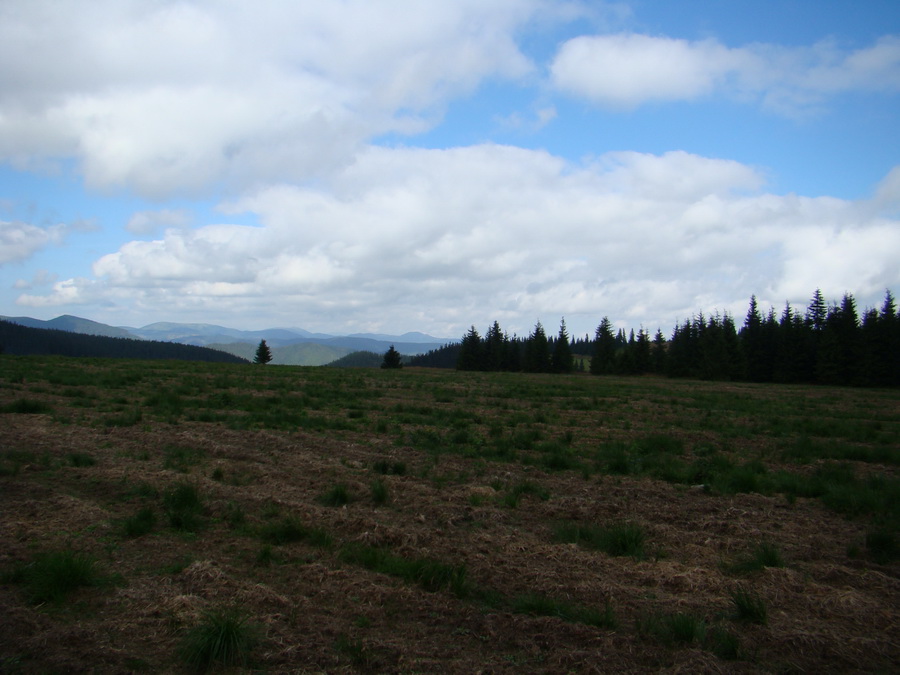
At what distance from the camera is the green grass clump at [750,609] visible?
4.70m

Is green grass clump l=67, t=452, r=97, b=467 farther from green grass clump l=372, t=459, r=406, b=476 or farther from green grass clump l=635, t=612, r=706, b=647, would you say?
green grass clump l=635, t=612, r=706, b=647

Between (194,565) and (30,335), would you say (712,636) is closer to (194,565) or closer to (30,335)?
(194,565)

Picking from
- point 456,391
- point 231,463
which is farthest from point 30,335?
point 231,463

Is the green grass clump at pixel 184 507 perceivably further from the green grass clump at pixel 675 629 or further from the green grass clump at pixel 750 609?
the green grass clump at pixel 750 609

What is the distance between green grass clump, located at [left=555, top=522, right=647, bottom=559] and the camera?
20.9ft

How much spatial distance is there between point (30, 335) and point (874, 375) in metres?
198

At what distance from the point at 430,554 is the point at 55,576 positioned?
3951 millimetres

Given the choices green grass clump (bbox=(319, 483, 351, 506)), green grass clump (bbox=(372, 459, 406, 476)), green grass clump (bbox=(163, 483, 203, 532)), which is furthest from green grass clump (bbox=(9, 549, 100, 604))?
green grass clump (bbox=(372, 459, 406, 476))

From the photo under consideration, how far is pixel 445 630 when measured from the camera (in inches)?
179

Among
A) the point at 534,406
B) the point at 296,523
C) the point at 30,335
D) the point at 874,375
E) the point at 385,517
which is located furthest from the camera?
the point at 30,335

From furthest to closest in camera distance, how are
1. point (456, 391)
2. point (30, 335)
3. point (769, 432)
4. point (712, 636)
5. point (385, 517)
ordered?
point (30, 335) → point (456, 391) → point (769, 432) → point (385, 517) → point (712, 636)

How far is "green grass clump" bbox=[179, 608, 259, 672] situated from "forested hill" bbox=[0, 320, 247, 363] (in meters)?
125

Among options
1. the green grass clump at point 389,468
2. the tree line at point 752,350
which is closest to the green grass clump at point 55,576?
the green grass clump at point 389,468

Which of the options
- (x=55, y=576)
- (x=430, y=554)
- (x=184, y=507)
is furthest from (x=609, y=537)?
(x=55, y=576)
